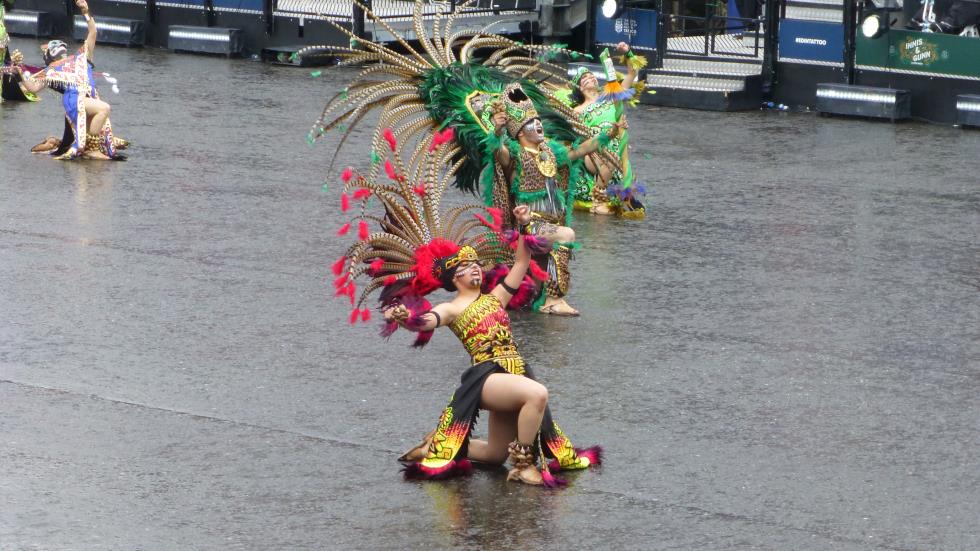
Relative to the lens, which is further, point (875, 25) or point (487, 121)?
point (875, 25)

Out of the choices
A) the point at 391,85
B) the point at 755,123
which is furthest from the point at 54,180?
the point at 755,123

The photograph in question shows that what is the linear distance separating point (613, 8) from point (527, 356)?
486 inches

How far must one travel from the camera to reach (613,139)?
13.3 metres

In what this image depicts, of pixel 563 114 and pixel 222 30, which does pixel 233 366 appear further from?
pixel 222 30

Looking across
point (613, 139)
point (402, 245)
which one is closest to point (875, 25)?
point (613, 139)

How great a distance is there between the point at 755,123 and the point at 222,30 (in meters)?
9.15

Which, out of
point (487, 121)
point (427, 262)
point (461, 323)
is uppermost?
point (487, 121)

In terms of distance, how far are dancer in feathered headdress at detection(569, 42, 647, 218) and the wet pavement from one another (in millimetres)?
364

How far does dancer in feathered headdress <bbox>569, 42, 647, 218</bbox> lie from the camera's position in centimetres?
1295

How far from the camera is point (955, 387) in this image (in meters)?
9.41

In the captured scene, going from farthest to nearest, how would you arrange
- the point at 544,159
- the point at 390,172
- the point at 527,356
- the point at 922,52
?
the point at 922,52 → the point at 544,159 → the point at 527,356 → the point at 390,172

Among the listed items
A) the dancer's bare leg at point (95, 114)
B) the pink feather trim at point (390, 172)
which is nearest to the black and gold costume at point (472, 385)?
the pink feather trim at point (390, 172)

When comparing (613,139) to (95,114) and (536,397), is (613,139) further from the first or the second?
(536,397)

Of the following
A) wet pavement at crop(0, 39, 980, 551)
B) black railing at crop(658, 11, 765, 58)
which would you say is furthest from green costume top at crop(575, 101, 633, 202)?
black railing at crop(658, 11, 765, 58)
